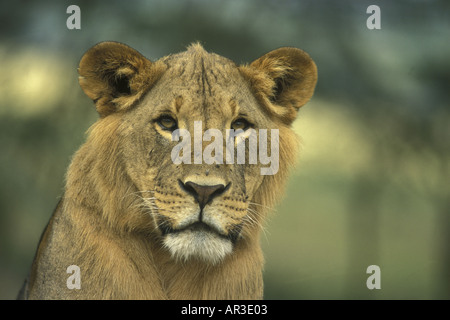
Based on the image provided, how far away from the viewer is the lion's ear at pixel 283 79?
11.9 feet

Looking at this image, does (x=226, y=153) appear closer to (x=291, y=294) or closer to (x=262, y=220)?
(x=262, y=220)

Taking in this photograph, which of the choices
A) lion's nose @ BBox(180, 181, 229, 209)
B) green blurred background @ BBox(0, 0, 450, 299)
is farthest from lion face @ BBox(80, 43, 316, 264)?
green blurred background @ BBox(0, 0, 450, 299)

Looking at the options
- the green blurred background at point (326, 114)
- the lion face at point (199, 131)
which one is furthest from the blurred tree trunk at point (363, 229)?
the lion face at point (199, 131)

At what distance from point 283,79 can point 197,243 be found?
49.0 inches

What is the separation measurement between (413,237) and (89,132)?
3.93m

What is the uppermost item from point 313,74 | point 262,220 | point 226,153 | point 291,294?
point 313,74

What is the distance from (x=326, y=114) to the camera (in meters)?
6.60

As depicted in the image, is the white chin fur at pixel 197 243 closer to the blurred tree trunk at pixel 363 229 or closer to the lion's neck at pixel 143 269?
the lion's neck at pixel 143 269

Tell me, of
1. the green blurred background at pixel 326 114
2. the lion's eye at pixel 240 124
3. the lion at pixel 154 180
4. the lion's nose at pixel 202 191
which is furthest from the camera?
the green blurred background at pixel 326 114

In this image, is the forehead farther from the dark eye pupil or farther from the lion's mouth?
the lion's mouth

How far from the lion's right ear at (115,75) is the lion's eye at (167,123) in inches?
9.4

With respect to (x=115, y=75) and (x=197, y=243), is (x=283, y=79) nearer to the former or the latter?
(x=115, y=75)

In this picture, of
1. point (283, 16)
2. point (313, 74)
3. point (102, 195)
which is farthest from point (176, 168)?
point (283, 16)

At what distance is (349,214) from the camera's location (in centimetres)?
638
